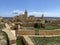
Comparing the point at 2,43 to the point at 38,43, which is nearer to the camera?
the point at 2,43

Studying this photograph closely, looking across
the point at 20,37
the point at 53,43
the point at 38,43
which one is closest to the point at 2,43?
the point at 38,43

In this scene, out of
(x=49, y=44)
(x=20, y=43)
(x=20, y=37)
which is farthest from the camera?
(x=20, y=37)

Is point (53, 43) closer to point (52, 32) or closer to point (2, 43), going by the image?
point (2, 43)

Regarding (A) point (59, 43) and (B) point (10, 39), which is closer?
(B) point (10, 39)

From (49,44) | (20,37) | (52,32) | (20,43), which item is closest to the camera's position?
(49,44)

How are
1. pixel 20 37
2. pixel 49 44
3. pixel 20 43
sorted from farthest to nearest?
pixel 20 37 < pixel 20 43 < pixel 49 44

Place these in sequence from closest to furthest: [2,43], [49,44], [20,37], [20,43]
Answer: [2,43]
[49,44]
[20,43]
[20,37]

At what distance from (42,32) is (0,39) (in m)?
5.96

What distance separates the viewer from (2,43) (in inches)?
215

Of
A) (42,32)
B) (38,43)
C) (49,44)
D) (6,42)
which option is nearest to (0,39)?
(6,42)

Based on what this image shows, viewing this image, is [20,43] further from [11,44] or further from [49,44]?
[11,44]

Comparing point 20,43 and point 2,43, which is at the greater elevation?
point 2,43

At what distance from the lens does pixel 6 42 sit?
19.0 ft

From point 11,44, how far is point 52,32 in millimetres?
→ 6307
